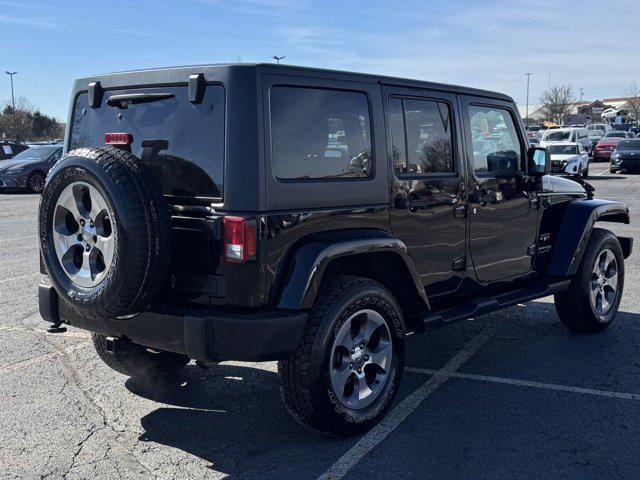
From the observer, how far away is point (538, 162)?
538cm

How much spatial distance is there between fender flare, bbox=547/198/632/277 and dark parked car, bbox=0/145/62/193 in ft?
56.7

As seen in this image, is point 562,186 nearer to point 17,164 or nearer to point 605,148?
point 17,164

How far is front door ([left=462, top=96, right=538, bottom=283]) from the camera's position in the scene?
4.86 m

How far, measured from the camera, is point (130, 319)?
3.59 m

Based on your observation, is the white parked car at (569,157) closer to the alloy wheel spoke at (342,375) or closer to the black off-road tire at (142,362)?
the black off-road tire at (142,362)

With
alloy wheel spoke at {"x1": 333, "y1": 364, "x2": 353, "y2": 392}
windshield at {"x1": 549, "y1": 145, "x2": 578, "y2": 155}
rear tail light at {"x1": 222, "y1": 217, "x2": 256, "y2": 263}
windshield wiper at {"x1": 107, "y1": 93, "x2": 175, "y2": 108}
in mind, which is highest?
windshield at {"x1": 549, "y1": 145, "x2": 578, "y2": 155}

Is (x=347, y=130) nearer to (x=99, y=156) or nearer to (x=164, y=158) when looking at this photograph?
(x=164, y=158)

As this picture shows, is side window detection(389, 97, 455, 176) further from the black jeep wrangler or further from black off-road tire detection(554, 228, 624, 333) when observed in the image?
black off-road tire detection(554, 228, 624, 333)

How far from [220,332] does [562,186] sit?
12.3ft

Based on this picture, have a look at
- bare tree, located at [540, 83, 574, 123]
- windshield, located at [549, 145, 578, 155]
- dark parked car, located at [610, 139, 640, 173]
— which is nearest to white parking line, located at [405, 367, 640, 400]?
windshield, located at [549, 145, 578, 155]

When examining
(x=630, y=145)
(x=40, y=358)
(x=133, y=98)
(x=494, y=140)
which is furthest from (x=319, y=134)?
(x=630, y=145)

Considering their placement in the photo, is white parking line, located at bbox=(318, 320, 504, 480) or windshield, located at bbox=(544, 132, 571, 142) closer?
white parking line, located at bbox=(318, 320, 504, 480)

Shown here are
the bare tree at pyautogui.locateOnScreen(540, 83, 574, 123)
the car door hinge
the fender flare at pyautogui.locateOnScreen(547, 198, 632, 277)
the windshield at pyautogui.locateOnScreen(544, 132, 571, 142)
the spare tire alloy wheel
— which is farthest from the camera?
the bare tree at pyautogui.locateOnScreen(540, 83, 574, 123)

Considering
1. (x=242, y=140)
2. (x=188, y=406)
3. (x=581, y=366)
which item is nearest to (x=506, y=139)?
(x=581, y=366)
